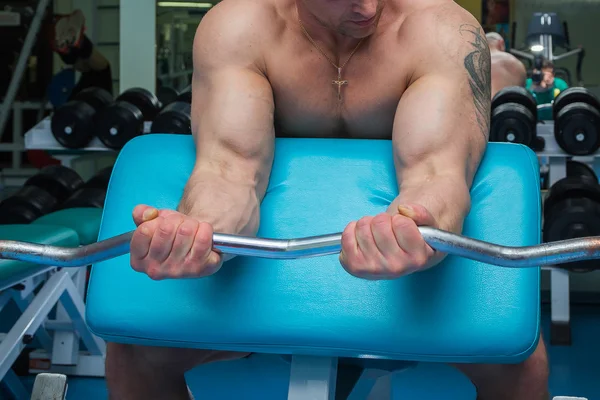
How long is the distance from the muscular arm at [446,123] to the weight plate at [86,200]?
7.23 feet

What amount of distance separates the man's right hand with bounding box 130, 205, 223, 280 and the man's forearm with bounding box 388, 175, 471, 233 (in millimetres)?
273

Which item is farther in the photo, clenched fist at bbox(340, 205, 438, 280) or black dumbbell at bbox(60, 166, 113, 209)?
black dumbbell at bbox(60, 166, 113, 209)

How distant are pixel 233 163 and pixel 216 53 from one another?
0.23 meters

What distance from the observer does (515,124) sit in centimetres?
359

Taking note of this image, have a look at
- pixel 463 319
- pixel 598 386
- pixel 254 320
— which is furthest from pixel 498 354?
pixel 598 386

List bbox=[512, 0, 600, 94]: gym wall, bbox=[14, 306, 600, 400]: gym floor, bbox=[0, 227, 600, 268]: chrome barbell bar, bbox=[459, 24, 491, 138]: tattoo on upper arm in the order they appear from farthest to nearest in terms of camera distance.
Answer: bbox=[512, 0, 600, 94]: gym wall
bbox=[14, 306, 600, 400]: gym floor
bbox=[459, 24, 491, 138]: tattoo on upper arm
bbox=[0, 227, 600, 268]: chrome barbell bar

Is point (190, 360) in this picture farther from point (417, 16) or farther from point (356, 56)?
point (417, 16)

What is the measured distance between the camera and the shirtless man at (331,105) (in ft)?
4.25

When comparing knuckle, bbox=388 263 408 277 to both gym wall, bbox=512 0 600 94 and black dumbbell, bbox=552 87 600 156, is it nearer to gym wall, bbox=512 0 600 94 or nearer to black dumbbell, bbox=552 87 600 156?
black dumbbell, bbox=552 87 600 156

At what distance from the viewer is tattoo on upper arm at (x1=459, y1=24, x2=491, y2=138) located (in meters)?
1.40

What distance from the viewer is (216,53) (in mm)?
1479

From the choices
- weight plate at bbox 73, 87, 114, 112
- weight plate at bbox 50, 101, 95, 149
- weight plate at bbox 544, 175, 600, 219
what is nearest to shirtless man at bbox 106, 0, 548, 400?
weight plate at bbox 544, 175, 600, 219

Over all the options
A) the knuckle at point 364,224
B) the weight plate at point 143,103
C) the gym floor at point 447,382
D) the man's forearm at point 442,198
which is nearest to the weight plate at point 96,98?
the weight plate at point 143,103

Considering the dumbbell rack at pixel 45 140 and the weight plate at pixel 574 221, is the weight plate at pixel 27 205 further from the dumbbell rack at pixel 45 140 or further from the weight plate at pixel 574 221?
the weight plate at pixel 574 221
